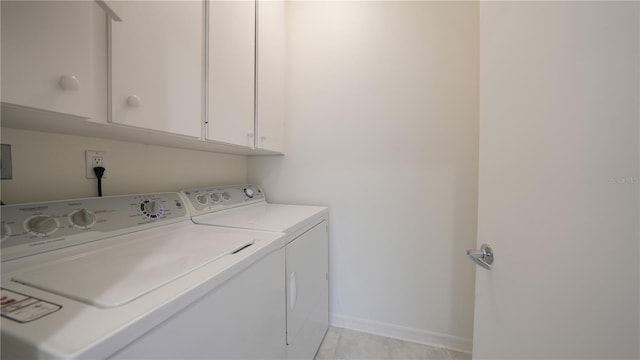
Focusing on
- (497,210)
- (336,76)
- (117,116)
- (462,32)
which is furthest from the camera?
(336,76)

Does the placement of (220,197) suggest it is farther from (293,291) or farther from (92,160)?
(293,291)

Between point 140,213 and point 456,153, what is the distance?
5.92ft

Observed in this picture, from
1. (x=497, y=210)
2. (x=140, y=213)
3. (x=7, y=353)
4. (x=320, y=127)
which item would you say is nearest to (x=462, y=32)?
(x=320, y=127)

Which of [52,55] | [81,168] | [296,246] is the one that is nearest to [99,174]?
[81,168]

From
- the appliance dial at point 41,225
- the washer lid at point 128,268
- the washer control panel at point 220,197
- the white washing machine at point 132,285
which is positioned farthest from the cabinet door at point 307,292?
the appliance dial at point 41,225

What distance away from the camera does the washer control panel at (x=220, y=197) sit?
1.28 m

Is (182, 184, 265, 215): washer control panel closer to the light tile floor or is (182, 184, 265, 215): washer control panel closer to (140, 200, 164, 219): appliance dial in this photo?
(140, 200, 164, 219): appliance dial

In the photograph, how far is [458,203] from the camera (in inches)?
60.1

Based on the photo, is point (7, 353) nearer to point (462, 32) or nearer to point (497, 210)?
point (497, 210)

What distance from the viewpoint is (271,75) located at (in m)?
1.61

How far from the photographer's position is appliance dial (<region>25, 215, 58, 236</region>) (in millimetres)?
698

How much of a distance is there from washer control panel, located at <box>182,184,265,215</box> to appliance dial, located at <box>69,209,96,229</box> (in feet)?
1.38

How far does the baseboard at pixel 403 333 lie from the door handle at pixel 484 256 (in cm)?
101

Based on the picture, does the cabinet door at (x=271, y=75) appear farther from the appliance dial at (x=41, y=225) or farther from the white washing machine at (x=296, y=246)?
the appliance dial at (x=41, y=225)
